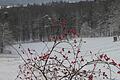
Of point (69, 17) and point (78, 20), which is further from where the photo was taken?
point (78, 20)

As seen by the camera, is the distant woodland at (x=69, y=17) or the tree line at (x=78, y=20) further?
the tree line at (x=78, y=20)

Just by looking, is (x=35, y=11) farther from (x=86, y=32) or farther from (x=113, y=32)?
(x=113, y=32)

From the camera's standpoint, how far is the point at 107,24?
72.1 metres

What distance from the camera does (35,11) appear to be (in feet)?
327

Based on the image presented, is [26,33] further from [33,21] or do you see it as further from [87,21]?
[87,21]

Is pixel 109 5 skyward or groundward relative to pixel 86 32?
skyward

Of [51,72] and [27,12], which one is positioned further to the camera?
[27,12]

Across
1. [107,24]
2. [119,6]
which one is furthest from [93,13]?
[119,6]

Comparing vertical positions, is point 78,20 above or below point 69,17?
below

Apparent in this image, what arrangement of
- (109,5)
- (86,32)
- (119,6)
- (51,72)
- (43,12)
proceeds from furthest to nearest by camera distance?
(43,12) < (86,32) < (109,5) < (119,6) < (51,72)

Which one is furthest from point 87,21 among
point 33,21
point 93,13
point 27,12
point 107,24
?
point 27,12

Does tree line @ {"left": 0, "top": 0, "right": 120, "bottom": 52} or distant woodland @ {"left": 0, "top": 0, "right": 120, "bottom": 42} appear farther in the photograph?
tree line @ {"left": 0, "top": 0, "right": 120, "bottom": 52}

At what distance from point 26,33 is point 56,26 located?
3448 inches

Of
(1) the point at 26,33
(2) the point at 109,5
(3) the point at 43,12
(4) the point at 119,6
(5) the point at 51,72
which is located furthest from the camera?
(3) the point at 43,12
